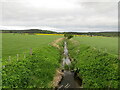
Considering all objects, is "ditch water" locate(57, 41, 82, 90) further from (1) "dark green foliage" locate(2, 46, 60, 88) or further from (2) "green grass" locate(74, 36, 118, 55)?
(2) "green grass" locate(74, 36, 118, 55)

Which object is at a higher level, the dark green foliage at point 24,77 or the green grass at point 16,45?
the green grass at point 16,45

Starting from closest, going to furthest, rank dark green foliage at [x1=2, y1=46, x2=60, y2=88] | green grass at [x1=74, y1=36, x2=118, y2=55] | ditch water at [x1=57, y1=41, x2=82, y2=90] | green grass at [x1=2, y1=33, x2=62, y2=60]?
1. dark green foliage at [x1=2, y1=46, x2=60, y2=88]
2. ditch water at [x1=57, y1=41, x2=82, y2=90]
3. green grass at [x1=2, y1=33, x2=62, y2=60]
4. green grass at [x1=74, y1=36, x2=118, y2=55]

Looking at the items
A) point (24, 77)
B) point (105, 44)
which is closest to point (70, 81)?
point (24, 77)

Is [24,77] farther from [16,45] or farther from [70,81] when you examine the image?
[16,45]

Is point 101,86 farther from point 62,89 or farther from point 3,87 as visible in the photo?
point 3,87

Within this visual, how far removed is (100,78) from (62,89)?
5.69 m

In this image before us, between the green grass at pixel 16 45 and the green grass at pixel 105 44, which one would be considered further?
the green grass at pixel 105 44

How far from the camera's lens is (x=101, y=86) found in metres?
13.7

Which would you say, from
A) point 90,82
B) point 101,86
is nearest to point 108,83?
point 101,86

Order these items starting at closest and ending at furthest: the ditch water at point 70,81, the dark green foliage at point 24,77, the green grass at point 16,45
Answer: the dark green foliage at point 24,77
the ditch water at point 70,81
the green grass at point 16,45

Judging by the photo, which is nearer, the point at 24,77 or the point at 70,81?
the point at 24,77

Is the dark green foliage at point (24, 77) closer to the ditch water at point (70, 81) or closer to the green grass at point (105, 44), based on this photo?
the ditch water at point (70, 81)

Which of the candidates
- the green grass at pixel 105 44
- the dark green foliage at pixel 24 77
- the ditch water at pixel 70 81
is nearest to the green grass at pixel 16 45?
the dark green foliage at pixel 24 77

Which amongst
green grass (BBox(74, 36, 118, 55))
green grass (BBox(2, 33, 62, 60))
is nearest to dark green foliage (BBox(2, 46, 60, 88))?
green grass (BBox(2, 33, 62, 60))
